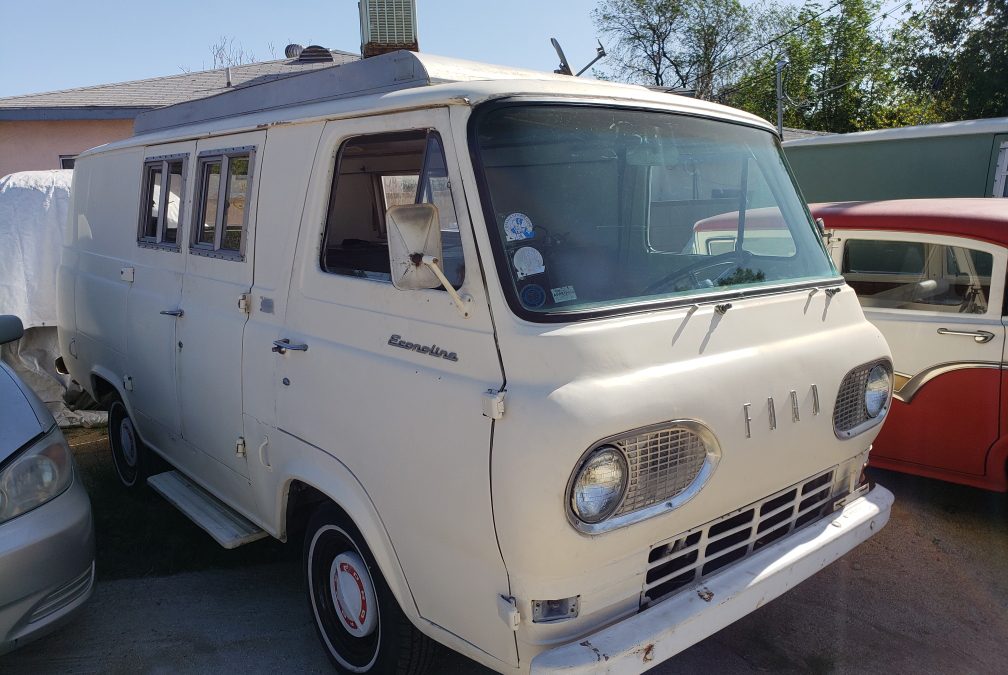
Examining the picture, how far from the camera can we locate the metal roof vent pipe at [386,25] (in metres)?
3.79

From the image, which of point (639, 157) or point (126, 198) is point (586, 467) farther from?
point (126, 198)

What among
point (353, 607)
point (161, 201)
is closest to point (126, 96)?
point (161, 201)

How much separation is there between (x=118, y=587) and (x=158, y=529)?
66 centimetres

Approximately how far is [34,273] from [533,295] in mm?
5880

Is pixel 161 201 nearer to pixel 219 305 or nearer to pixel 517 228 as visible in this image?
pixel 219 305

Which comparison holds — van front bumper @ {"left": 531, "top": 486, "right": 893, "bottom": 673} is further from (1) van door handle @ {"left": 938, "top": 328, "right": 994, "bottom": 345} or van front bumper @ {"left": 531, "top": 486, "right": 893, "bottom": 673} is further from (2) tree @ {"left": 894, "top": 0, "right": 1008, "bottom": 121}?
(2) tree @ {"left": 894, "top": 0, "right": 1008, "bottom": 121}

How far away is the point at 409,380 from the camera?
105 inches

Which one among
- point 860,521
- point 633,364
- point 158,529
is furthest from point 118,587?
point 860,521

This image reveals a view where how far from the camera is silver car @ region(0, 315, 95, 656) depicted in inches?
119

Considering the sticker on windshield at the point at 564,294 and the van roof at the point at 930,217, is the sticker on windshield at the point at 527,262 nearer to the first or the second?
the sticker on windshield at the point at 564,294

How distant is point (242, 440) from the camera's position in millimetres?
3596

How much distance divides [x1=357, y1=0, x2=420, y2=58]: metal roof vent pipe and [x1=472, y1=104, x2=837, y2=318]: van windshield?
1421mm

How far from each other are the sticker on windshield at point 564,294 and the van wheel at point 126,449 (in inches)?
141

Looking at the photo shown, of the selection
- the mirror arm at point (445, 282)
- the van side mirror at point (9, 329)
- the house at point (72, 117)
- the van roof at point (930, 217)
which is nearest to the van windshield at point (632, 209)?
the mirror arm at point (445, 282)
